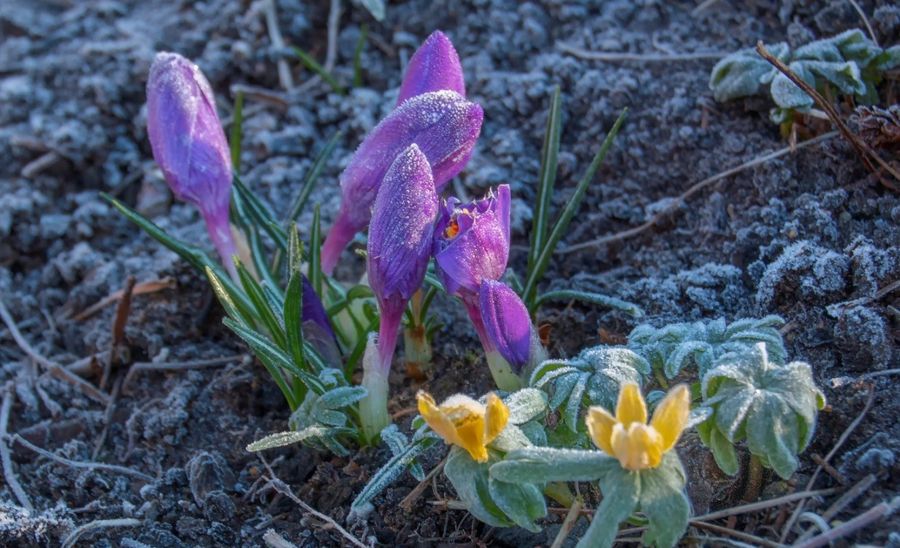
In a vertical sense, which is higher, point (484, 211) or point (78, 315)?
point (484, 211)

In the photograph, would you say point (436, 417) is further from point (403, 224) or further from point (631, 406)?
point (403, 224)

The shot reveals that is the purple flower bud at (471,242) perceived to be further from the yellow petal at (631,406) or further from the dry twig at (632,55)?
the dry twig at (632,55)

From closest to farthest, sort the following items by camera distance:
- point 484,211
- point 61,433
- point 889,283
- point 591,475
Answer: point 591,475 < point 484,211 < point 889,283 < point 61,433

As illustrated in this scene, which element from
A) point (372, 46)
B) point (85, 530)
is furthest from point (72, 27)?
point (85, 530)

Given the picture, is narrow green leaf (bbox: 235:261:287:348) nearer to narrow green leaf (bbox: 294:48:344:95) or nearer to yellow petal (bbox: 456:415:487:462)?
yellow petal (bbox: 456:415:487:462)

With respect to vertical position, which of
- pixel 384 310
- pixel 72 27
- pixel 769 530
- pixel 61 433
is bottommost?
pixel 61 433

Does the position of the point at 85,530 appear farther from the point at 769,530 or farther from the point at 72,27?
the point at 72,27

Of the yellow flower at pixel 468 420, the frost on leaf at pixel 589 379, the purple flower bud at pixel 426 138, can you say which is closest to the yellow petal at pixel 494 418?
the yellow flower at pixel 468 420
